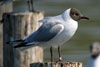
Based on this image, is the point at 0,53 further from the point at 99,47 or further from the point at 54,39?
the point at 99,47

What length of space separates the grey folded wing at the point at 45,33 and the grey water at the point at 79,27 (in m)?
5.02

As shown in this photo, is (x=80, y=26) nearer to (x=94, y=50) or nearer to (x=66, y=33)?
(x=66, y=33)

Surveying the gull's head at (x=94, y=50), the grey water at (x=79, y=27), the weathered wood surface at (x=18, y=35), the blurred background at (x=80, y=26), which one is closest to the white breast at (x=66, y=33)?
the weathered wood surface at (x=18, y=35)

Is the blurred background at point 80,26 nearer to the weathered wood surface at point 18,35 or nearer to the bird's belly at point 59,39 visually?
the weathered wood surface at point 18,35

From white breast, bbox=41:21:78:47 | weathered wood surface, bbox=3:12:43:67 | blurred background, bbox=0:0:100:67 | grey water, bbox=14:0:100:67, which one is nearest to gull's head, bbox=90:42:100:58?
white breast, bbox=41:21:78:47

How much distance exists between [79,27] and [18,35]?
8129mm

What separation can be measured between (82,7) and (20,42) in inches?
471

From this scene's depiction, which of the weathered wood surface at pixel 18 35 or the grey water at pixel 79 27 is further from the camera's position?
the grey water at pixel 79 27

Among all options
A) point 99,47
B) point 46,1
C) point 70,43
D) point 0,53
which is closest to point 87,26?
point 70,43

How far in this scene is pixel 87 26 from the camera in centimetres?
1631

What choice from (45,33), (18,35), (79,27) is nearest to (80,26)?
(79,27)

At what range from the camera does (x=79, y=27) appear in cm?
1598

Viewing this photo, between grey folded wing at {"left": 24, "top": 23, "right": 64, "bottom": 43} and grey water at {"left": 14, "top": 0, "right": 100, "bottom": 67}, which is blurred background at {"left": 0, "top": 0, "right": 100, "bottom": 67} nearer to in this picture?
grey water at {"left": 14, "top": 0, "right": 100, "bottom": 67}

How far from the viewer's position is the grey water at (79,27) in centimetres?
1338
